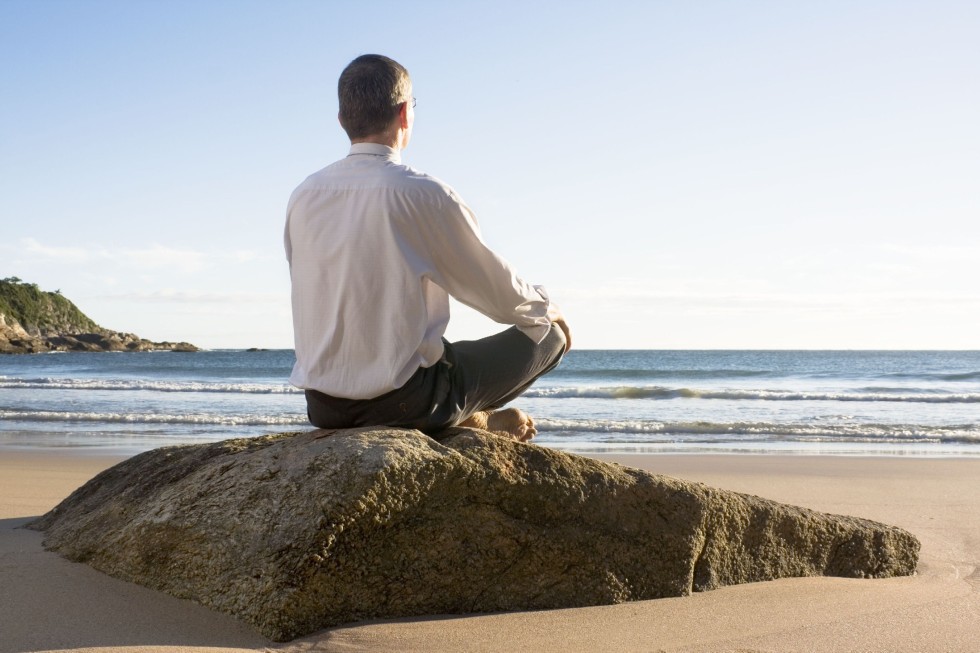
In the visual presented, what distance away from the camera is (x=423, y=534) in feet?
8.85

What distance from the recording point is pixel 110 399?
17.5 metres

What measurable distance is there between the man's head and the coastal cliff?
222ft

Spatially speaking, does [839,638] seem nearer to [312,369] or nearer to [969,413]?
[312,369]

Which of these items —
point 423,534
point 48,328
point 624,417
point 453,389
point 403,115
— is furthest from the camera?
point 48,328

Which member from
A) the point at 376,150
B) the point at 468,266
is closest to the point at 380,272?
the point at 468,266

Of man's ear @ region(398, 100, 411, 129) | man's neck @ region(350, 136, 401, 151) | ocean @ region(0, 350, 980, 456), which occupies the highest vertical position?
man's ear @ region(398, 100, 411, 129)

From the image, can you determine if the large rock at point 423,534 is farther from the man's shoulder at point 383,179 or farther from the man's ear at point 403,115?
the man's ear at point 403,115

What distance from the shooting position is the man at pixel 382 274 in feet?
8.85

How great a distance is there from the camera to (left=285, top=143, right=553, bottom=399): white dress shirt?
106 inches

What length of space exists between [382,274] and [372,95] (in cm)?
57

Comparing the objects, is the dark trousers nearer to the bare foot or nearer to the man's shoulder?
the bare foot

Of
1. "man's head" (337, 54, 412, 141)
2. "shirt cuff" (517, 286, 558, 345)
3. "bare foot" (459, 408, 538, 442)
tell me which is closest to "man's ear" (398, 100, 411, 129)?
"man's head" (337, 54, 412, 141)

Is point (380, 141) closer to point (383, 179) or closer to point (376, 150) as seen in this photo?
point (376, 150)

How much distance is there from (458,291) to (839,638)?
1601 mm
